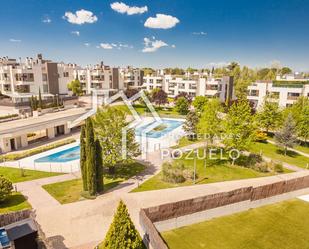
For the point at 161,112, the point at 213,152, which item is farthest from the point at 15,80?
the point at 213,152

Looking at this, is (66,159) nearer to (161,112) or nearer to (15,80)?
(161,112)

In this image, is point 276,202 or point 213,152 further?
point 213,152

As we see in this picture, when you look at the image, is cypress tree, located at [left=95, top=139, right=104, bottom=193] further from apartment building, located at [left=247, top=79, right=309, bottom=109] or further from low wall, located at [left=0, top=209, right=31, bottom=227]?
apartment building, located at [left=247, top=79, right=309, bottom=109]

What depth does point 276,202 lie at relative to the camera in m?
20.4

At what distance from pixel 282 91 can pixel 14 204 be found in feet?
169

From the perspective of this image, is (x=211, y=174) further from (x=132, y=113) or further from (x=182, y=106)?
(x=132, y=113)

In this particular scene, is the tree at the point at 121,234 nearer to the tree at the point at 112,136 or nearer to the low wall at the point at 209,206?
the low wall at the point at 209,206

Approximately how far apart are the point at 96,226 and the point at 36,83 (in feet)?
169

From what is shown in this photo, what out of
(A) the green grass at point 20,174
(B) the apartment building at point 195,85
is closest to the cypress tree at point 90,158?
(A) the green grass at point 20,174

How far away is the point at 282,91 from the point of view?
50.3 metres

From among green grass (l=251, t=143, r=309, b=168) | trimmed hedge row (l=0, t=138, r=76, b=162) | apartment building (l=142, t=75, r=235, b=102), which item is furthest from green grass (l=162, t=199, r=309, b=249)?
apartment building (l=142, t=75, r=235, b=102)

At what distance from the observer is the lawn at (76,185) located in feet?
64.4

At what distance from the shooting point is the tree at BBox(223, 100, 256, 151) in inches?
1053

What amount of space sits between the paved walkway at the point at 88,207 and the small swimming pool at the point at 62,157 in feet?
19.0
